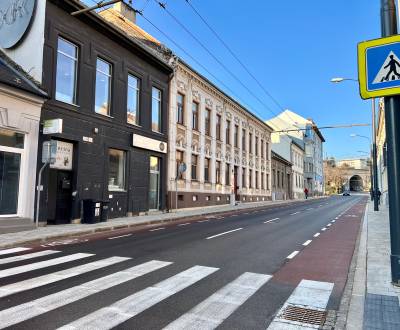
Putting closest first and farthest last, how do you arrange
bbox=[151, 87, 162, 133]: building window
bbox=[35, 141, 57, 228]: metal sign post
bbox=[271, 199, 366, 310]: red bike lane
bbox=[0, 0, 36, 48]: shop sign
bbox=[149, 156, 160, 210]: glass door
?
bbox=[271, 199, 366, 310]: red bike lane < bbox=[35, 141, 57, 228]: metal sign post < bbox=[0, 0, 36, 48]: shop sign < bbox=[149, 156, 160, 210]: glass door < bbox=[151, 87, 162, 133]: building window

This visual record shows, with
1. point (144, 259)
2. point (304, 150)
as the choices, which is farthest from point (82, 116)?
point (304, 150)

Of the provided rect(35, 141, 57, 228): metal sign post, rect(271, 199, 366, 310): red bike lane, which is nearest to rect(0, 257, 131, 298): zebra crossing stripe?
rect(271, 199, 366, 310): red bike lane

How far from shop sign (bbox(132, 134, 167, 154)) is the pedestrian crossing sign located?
15.5m

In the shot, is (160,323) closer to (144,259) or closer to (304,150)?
(144,259)

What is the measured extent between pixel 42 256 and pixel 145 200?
1266 cm

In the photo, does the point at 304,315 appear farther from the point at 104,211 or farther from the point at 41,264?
the point at 104,211

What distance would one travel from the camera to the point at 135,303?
211 inches

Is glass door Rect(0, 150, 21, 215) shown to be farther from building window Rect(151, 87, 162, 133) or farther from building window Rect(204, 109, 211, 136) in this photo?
building window Rect(204, 109, 211, 136)

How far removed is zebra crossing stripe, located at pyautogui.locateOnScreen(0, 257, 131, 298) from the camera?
19.7ft

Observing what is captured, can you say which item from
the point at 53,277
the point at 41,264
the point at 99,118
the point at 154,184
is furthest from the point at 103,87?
the point at 53,277

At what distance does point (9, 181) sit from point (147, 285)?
9399mm

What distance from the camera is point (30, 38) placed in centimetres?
1538

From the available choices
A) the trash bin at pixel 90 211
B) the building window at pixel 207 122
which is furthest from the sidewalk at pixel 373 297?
the building window at pixel 207 122

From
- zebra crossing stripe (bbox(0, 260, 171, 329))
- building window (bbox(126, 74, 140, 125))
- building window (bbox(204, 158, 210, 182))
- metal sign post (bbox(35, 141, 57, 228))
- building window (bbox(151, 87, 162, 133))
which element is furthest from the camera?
building window (bbox(204, 158, 210, 182))
